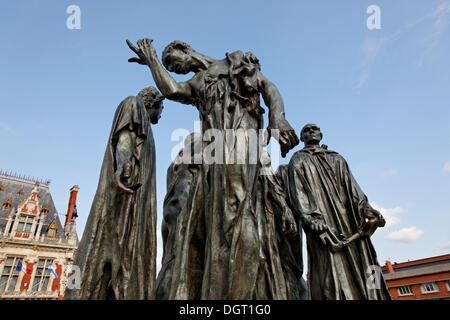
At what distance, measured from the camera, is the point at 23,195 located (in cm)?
4066

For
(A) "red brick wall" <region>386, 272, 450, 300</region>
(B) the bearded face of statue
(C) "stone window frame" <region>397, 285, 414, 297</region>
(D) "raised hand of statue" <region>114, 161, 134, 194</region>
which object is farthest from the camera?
Result: (C) "stone window frame" <region>397, 285, 414, 297</region>

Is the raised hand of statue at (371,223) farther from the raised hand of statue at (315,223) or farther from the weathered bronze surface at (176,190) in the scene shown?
the weathered bronze surface at (176,190)

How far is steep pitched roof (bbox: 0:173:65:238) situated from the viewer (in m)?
38.8

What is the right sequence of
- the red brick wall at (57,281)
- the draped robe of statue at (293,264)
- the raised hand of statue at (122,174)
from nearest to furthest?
the raised hand of statue at (122,174)
the draped robe of statue at (293,264)
the red brick wall at (57,281)

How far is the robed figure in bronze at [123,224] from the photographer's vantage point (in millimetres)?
2875

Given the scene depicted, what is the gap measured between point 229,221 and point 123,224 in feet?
3.66

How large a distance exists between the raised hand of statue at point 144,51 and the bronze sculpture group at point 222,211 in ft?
0.06

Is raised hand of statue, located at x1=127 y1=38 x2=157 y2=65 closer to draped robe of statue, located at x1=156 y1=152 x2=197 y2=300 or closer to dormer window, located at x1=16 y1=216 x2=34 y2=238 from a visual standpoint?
draped robe of statue, located at x1=156 y1=152 x2=197 y2=300

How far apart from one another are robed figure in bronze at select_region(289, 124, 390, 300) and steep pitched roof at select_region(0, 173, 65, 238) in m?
43.0

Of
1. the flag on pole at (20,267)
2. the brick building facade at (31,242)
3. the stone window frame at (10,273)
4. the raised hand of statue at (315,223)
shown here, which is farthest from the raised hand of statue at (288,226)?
the flag on pole at (20,267)

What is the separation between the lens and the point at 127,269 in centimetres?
292

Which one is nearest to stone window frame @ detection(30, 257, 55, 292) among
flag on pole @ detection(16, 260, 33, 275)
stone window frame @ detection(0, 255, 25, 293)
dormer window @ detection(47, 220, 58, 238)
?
flag on pole @ detection(16, 260, 33, 275)

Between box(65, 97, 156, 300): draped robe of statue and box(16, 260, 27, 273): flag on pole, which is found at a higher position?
box(16, 260, 27, 273): flag on pole
